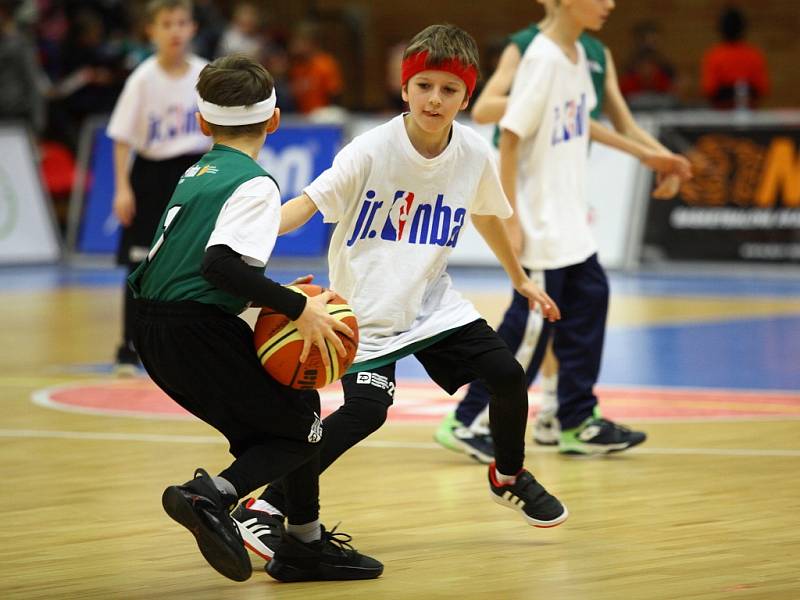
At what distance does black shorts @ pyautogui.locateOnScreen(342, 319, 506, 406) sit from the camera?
16.8ft

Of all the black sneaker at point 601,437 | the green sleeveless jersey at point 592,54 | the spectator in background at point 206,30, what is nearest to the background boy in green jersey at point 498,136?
the green sleeveless jersey at point 592,54

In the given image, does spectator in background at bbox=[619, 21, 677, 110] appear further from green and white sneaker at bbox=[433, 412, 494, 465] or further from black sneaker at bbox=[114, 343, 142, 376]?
green and white sneaker at bbox=[433, 412, 494, 465]

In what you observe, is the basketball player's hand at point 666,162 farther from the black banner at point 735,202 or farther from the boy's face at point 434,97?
the black banner at point 735,202

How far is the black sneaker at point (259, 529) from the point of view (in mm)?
4836

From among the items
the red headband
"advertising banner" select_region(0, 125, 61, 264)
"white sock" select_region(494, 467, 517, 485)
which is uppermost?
the red headband

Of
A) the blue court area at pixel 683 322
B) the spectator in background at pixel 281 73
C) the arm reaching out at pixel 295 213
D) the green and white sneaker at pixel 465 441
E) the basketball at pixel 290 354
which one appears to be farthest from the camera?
the spectator in background at pixel 281 73

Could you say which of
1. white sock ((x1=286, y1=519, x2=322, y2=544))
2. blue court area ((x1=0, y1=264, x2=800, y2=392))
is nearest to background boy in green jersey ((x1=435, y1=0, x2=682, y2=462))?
blue court area ((x1=0, y1=264, x2=800, y2=392))

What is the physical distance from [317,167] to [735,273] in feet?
14.8

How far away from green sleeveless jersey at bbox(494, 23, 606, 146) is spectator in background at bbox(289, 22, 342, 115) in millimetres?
12148

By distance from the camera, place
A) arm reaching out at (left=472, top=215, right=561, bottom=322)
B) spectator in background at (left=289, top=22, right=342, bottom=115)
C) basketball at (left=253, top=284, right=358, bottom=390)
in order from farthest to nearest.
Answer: spectator in background at (left=289, top=22, right=342, bottom=115)
arm reaching out at (left=472, top=215, right=561, bottom=322)
basketball at (left=253, top=284, right=358, bottom=390)

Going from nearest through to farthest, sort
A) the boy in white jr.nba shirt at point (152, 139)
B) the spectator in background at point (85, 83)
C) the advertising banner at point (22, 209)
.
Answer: the boy in white jr.nba shirt at point (152, 139), the advertising banner at point (22, 209), the spectator in background at point (85, 83)

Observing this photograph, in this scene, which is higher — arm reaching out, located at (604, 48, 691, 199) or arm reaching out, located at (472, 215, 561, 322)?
arm reaching out, located at (604, 48, 691, 199)

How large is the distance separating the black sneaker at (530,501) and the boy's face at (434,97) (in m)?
1.25

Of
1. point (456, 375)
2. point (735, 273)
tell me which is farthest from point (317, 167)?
point (456, 375)
